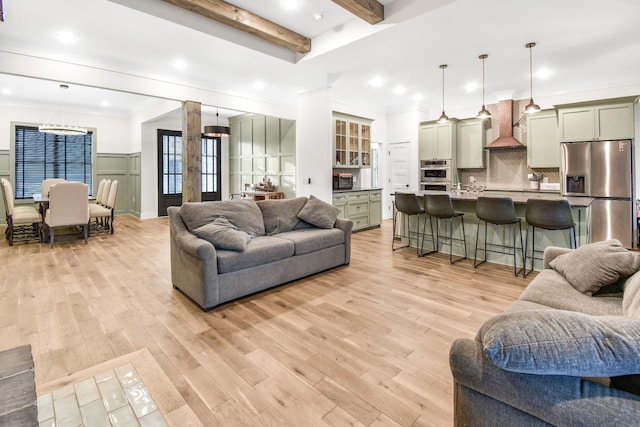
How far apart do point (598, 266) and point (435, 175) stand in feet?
20.2

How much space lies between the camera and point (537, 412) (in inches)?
42.3

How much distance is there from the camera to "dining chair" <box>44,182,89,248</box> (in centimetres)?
543

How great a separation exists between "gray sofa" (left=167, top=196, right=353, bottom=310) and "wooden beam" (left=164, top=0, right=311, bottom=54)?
216cm

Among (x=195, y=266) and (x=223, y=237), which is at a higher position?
(x=223, y=237)

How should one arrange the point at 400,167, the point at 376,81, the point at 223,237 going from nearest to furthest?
the point at 223,237 → the point at 376,81 → the point at 400,167

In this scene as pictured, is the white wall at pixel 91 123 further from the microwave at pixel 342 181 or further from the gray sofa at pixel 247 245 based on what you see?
the gray sofa at pixel 247 245

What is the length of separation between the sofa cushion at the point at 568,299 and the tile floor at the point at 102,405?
2.11m

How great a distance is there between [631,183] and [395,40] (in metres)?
4.48

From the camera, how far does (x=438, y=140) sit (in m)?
7.79

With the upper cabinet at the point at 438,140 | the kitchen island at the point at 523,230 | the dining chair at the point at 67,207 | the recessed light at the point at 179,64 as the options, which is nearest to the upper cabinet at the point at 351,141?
the upper cabinet at the point at 438,140

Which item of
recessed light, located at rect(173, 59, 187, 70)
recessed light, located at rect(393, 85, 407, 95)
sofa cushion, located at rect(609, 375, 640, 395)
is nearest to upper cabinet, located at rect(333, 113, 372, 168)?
recessed light, located at rect(393, 85, 407, 95)

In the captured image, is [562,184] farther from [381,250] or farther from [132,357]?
[132,357]

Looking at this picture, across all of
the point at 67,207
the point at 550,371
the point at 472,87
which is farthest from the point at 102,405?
the point at 472,87

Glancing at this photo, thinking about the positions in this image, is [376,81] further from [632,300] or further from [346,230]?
[632,300]
